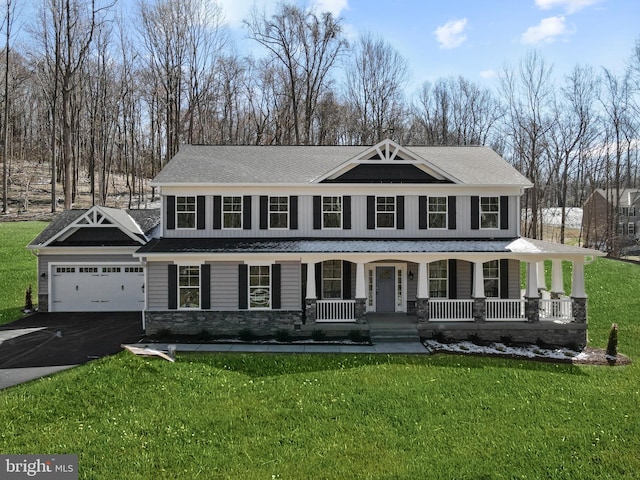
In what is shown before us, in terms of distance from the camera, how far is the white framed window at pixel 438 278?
17.4 meters

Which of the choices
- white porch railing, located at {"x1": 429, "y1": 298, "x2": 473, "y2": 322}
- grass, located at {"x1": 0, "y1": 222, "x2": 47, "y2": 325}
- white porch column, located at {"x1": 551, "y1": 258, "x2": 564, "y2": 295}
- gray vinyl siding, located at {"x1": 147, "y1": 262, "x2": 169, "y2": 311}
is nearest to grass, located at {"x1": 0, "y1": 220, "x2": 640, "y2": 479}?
white porch railing, located at {"x1": 429, "y1": 298, "x2": 473, "y2": 322}

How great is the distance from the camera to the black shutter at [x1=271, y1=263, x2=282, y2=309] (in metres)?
16.3

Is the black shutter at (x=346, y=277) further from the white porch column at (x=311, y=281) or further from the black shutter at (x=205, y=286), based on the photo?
the black shutter at (x=205, y=286)

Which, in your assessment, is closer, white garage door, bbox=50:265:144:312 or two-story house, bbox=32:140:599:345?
two-story house, bbox=32:140:599:345

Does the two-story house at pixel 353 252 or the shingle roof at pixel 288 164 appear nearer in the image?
the two-story house at pixel 353 252

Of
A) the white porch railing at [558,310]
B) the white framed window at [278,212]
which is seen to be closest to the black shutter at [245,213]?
the white framed window at [278,212]

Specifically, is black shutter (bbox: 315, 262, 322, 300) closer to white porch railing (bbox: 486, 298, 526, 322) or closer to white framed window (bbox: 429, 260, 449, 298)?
white framed window (bbox: 429, 260, 449, 298)

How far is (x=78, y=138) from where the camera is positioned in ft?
135

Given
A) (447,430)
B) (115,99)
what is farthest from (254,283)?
(115,99)

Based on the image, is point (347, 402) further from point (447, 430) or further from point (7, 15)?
point (7, 15)

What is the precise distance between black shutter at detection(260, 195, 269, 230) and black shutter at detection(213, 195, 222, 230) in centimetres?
156

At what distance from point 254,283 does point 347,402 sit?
7432 millimetres

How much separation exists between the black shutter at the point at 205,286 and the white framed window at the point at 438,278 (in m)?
8.31

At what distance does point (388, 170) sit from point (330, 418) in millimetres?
10584
